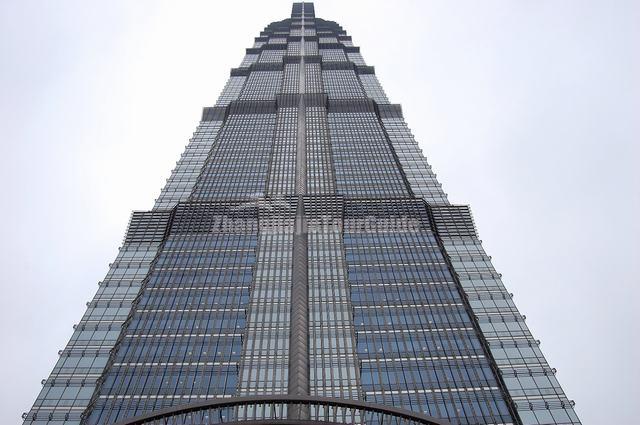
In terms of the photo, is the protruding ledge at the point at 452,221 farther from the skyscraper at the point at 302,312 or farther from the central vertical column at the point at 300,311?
the central vertical column at the point at 300,311

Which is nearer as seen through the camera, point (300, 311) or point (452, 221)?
point (300, 311)

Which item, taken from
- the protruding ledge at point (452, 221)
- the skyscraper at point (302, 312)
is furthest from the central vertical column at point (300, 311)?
the protruding ledge at point (452, 221)

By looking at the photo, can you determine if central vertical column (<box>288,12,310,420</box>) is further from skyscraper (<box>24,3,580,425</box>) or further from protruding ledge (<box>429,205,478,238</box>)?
protruding ledge (<box>429,205,478,238</box>)

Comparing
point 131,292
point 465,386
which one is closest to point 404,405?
point 465,386

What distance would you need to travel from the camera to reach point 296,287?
85625mm

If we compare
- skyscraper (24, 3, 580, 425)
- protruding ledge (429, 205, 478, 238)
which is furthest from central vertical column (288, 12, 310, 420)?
protruding ledge (429, 205, 478, 238)

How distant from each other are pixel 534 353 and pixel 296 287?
3341cm

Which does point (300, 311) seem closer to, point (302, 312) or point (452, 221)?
point (302, 312)

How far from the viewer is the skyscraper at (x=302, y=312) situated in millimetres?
66375

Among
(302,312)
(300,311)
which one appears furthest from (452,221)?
(300,311)

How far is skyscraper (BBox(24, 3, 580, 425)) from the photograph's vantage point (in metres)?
66.4

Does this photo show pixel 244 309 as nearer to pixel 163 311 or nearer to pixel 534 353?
pixel 163 311

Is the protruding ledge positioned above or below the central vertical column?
above

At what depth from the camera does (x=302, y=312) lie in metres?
80.4
